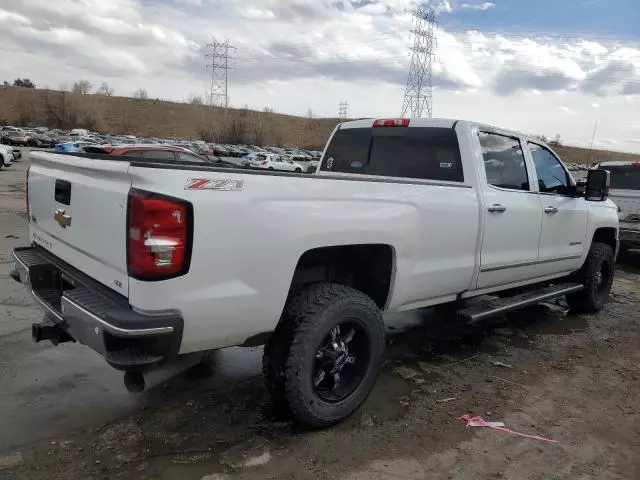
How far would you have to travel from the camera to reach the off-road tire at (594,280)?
6.29 meters

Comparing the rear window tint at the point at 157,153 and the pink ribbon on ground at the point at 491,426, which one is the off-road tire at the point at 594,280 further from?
the rear window tint at the point at 157,153

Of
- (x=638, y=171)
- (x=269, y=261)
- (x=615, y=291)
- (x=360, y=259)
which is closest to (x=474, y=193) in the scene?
(x=360, y=259)

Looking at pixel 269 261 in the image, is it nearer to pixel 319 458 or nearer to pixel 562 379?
pixel 319 458

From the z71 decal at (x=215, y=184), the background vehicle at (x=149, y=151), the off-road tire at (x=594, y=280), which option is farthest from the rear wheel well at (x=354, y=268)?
the background vehicle at (x=149, y=151)

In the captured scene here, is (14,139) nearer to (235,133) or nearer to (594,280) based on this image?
(235,133)

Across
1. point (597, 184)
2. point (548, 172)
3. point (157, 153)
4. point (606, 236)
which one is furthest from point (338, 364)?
point (157, 153)

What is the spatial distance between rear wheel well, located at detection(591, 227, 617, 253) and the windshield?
4423 mm

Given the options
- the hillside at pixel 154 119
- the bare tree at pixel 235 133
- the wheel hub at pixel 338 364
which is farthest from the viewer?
the hillside at pixel 154 119

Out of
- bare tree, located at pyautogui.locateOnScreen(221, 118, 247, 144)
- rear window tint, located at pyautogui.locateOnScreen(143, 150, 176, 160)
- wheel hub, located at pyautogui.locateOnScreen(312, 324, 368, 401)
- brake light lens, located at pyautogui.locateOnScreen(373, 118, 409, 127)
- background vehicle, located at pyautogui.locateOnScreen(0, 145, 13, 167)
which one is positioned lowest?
wheel hub, located at pyautogui.locateOnScreen(312, 324, 368, 401)

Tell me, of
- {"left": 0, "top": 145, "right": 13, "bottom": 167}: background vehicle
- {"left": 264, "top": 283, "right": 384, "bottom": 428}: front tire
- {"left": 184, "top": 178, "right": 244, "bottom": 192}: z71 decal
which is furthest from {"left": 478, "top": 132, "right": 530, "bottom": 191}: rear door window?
{"left": 0, "top": 145, "right": 13, "bottom": 167}: background vehicle

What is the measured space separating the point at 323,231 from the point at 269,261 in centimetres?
40

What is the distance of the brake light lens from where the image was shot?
16.0ft

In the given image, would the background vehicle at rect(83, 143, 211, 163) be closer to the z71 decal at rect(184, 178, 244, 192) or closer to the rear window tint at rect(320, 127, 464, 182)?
the rear window tint at rect(320, 127, 464, 182)

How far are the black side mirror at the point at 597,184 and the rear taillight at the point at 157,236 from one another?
176 inches
